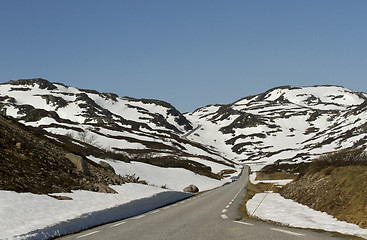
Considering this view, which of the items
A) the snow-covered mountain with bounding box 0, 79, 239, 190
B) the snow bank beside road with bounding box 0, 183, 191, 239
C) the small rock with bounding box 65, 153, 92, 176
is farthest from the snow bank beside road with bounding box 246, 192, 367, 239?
the snow-covered mountain with bounding box 0, 79, 239, 190

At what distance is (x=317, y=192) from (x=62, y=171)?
1615 cm

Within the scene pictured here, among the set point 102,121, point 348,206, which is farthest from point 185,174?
point 102,121

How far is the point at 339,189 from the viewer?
46.8 feet

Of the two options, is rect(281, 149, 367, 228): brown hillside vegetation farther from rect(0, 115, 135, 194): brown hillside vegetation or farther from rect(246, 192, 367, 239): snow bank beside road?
rect(0, 115, 135, 194): brown hillside vegetation

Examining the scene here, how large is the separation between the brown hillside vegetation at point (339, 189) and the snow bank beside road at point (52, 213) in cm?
859

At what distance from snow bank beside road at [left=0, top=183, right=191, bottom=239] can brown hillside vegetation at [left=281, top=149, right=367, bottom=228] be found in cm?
859

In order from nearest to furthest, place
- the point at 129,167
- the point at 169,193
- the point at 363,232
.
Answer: the point at 363,232, the point at 169,193, the point at 129,167

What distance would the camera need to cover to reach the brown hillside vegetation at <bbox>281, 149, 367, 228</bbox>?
11.9 m

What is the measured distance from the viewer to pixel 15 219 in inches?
Result: 451

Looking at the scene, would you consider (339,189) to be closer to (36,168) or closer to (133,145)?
(36,168)

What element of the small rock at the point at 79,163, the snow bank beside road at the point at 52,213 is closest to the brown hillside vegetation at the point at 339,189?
the snow bank beside road at the point at 52,213

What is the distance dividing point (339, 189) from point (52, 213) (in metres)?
11.1

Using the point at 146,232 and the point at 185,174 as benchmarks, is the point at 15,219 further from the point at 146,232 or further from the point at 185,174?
the point at 185,174

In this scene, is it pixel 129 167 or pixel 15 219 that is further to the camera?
pixel 129 167
